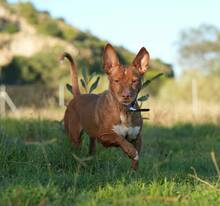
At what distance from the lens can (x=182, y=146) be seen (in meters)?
10.6

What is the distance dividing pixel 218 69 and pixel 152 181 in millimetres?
34160

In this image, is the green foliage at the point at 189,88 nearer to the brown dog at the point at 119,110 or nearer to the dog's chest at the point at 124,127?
the brown dog at the point at 119,110

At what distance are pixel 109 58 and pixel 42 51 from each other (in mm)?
35883

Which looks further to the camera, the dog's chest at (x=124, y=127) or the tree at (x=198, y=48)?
the tree at (x=198, y=48)

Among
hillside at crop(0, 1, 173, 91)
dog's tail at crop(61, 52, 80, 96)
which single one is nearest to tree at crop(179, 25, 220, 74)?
hillside at crop(0, 1, 173, 91)

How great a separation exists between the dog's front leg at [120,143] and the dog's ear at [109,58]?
80 cm

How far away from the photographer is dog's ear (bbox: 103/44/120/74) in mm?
6832

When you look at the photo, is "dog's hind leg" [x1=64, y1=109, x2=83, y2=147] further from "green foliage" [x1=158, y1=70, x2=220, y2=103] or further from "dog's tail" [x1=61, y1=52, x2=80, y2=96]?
"green foliage" [x1=158, y1=70, x2=220, y2=103]

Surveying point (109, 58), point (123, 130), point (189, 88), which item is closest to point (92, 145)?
point (123, 130)

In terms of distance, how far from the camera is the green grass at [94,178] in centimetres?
479

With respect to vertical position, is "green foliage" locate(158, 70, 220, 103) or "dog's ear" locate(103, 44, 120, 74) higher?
"dog's ear" locate(103, 44, 120, 74)

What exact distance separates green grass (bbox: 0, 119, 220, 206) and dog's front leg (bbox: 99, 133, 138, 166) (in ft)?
0.67

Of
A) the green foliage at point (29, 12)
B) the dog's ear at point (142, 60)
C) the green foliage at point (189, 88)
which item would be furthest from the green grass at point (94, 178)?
the green foliage at point (29, 12)

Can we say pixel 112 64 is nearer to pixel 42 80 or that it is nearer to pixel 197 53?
pixel 42 80
